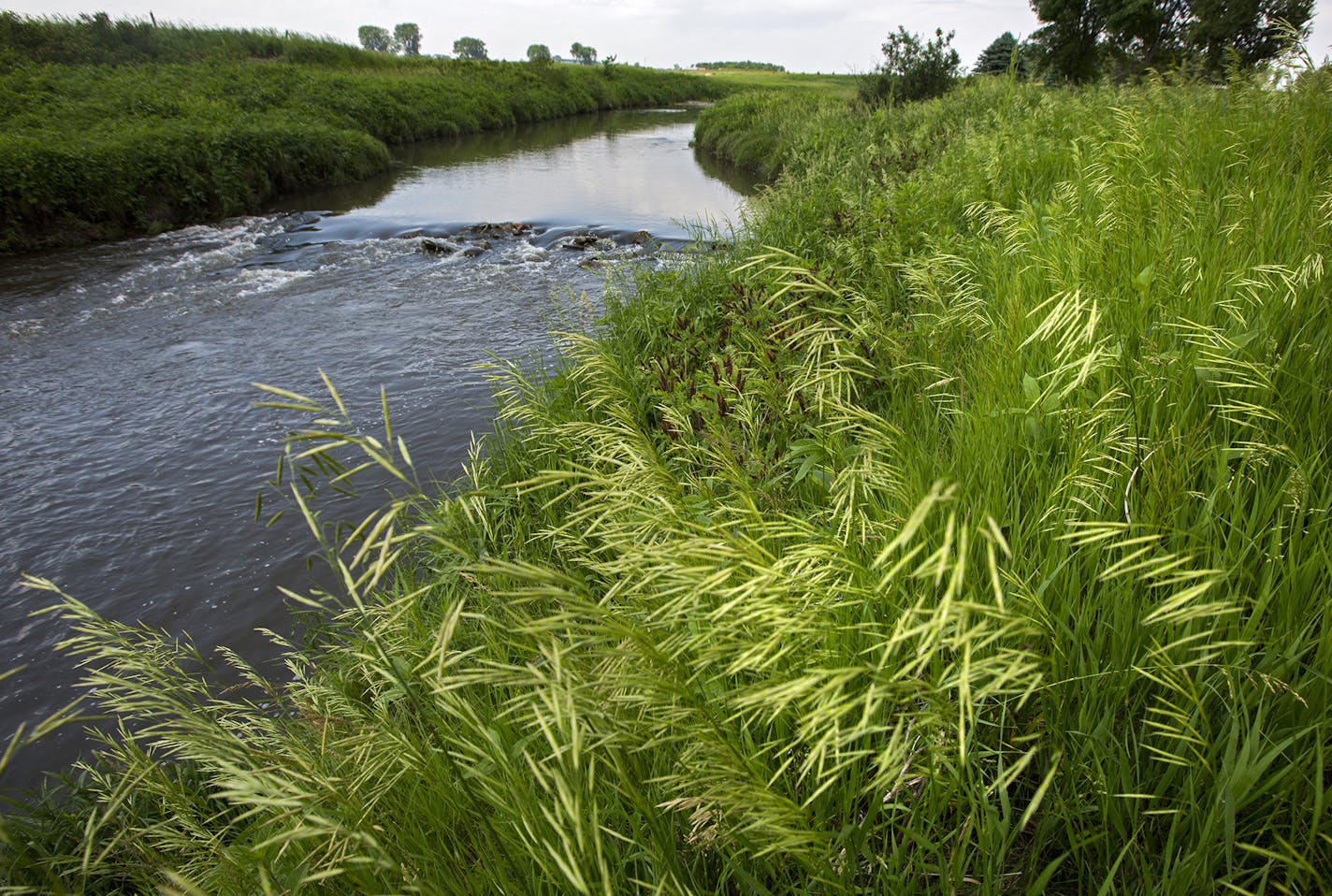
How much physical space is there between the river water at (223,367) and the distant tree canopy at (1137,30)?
54.5 ft

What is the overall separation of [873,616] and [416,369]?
21.3 ft

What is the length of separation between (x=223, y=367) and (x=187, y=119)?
11.9 meters

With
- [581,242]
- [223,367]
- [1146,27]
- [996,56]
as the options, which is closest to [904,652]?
[223,367]

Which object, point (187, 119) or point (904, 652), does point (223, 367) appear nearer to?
point (904, 652)

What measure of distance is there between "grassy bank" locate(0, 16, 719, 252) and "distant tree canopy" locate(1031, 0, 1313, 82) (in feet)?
68.6

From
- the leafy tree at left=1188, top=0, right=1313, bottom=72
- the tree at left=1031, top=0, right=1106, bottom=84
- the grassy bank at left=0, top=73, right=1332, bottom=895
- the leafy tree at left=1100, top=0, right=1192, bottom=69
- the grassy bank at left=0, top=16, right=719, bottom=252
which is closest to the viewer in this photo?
the grassy bank at left=0, top=73, right=1332, bottom=895

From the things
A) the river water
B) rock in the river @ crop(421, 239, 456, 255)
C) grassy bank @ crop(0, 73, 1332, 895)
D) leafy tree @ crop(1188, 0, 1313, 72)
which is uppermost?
leafy tree @ crop(1188, 0, 1313, 72)

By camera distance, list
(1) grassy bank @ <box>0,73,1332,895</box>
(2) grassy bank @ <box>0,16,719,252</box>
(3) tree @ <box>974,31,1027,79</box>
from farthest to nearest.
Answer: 1. (3) tree @ <box>974,31,1027,79</box>
2. (2) grassy bank @ <box>0,16,719,252</box>
3. (1) grassy bank @ <box>0,73,1332,895</box>

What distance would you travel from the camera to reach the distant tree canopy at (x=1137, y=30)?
2042 cm

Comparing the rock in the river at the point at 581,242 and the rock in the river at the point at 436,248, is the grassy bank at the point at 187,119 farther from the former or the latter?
the rock in the river at the point at 581,242

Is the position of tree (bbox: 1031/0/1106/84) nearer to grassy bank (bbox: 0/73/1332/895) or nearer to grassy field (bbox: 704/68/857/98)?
grassy field (bbox: 704/68/857/98)

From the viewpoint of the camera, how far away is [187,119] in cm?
1515

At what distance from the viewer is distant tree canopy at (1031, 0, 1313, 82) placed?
2042 cm

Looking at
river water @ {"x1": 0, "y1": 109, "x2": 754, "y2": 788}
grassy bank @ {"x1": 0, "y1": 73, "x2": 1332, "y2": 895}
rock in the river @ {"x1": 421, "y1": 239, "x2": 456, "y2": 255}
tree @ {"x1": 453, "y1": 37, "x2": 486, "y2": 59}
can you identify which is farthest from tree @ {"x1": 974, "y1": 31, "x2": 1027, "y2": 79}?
tree @ {"x1": 453, "y1": 37, "x2": 486, "y2": 59}
